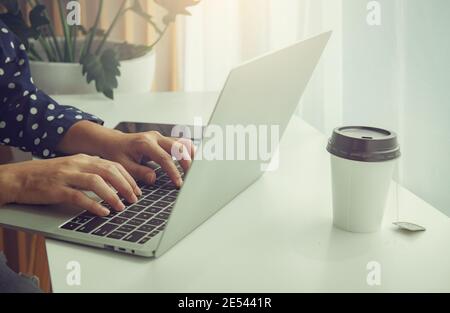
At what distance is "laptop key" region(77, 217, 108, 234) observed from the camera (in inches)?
27.5

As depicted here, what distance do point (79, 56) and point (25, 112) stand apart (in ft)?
1.56

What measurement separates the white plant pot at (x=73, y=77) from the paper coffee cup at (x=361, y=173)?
0.85m

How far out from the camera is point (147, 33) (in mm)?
2141

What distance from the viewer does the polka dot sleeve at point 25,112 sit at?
1.03 meters

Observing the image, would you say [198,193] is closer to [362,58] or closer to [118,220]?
[118,220]

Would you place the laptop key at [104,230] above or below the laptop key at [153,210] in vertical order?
below

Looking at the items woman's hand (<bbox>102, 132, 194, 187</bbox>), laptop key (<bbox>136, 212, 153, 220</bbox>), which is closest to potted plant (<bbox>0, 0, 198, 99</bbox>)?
woman's hand (<bbox>102, 132, 194, 187</bbox>)

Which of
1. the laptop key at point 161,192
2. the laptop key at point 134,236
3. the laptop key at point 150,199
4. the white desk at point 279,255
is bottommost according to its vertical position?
the white desk at point 279,255

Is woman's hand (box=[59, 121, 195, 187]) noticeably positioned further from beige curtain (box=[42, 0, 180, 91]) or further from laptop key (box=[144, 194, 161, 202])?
beige curtain (box=[42, 0, 180, 91])

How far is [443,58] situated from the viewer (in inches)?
38.4

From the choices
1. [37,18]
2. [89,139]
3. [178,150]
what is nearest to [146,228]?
[178,150]

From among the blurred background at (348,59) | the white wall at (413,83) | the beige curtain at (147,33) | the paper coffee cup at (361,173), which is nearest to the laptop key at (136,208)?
the blurred background at (348,59)

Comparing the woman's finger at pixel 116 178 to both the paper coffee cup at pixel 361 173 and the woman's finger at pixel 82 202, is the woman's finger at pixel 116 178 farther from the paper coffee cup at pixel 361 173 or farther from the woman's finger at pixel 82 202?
the paper coffee cup at pixel 361 173
